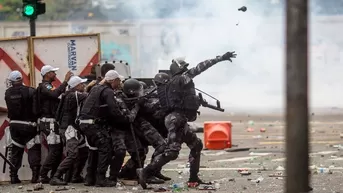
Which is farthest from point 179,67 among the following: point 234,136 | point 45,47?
point 234,136

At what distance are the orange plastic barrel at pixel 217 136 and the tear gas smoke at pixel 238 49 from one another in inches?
208

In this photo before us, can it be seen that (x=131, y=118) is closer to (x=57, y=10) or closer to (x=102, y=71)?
(x=102, y=71)

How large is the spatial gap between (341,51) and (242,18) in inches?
197

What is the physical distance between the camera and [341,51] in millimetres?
31781

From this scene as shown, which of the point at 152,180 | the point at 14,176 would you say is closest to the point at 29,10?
the point at 14,176

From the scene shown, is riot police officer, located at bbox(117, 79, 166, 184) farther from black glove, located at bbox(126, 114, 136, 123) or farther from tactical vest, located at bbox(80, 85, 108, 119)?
tactical vest, located at bbox(80, 85, 108, 119)

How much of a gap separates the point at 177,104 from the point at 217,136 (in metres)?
7.55

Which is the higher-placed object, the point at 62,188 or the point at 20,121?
the point at 20,121

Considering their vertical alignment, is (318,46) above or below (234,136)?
above

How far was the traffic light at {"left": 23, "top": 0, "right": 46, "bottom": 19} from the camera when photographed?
1723 cm

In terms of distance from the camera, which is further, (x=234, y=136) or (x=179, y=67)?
(x=234, y=136)

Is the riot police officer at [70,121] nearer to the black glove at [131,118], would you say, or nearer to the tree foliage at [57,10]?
the black glove at [131,118]

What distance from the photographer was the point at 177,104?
44.1 ft

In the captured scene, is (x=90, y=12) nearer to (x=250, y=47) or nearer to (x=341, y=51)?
(x=250, y=47)
